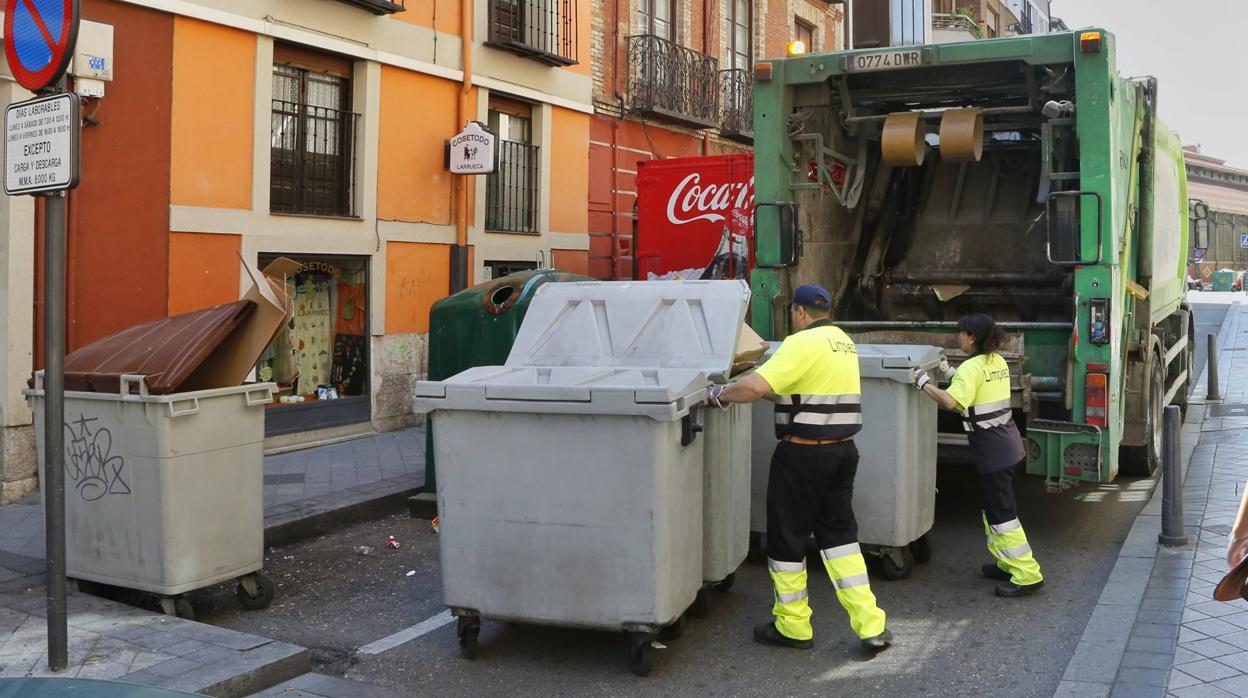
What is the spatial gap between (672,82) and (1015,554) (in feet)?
34.3

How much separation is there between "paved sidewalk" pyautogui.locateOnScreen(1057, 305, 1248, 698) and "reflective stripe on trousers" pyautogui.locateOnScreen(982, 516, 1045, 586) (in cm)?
35

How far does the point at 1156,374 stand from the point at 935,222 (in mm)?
1928

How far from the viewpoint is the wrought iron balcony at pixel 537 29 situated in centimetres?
1217

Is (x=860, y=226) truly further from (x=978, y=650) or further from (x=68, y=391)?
(x=68, y=391)

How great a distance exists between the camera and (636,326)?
5426 millimetres

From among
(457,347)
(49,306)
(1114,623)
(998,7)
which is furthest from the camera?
(998,7)

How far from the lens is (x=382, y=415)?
10875 millimetres

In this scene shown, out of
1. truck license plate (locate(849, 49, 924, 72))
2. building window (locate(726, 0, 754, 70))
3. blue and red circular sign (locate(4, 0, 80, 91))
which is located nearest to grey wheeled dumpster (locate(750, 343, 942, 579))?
truck license plate (locate(849, 49, 924, 72))

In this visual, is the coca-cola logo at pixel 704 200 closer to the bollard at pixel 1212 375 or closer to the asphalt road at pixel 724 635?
the asphalt road at pixel 724 635

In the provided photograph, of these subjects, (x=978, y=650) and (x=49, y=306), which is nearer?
(x=49, y=306)

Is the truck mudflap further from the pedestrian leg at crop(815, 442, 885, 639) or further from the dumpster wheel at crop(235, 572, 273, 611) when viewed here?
the dumpster wheel at crop(235, 572, 273, 611)

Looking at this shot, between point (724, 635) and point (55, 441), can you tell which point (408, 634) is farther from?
point (55, 441)

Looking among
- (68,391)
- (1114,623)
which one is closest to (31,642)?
(68,391)

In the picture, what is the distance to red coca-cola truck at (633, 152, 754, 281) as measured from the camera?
11.3 m
